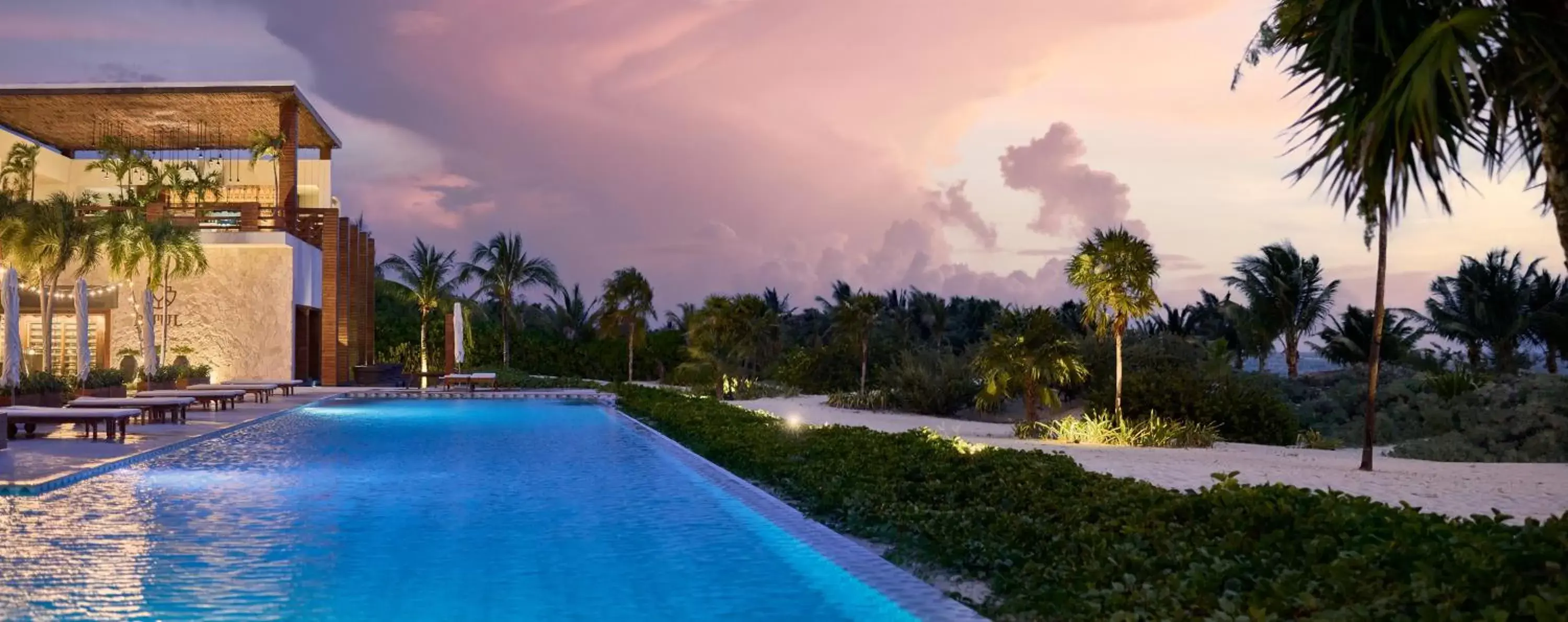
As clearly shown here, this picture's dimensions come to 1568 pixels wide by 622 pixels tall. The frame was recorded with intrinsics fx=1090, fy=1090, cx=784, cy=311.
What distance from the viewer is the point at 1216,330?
3722cm

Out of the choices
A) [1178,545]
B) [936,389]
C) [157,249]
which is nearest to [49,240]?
[157,249]

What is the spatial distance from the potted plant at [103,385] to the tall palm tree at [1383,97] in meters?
19.0

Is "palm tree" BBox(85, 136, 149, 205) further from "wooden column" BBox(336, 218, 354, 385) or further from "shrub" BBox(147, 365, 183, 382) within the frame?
"shrub" BBox(147, 365, 183, 382)

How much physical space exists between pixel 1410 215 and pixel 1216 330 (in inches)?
1384

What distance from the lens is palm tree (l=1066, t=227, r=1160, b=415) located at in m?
14.9

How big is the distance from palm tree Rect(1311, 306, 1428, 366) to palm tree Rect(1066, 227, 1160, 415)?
1676 centimetres

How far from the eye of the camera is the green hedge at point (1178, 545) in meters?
4.07

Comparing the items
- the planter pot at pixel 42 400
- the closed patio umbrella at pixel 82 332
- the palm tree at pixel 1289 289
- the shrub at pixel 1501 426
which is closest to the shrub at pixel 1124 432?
the shrub at pixel 1501 426

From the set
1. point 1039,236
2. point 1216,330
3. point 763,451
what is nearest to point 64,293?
point 763,451

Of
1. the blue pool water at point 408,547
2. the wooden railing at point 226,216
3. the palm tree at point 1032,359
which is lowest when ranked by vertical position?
the blue pool water at point 408,547

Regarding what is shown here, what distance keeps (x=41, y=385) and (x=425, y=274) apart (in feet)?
60.5

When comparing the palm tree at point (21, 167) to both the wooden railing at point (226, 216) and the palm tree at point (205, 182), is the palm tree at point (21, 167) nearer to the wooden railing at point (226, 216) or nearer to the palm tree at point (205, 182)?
the palm tree at point (205, 182)

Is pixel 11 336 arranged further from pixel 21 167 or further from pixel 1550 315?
pixel 1550 315

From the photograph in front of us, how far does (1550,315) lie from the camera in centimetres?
2553
